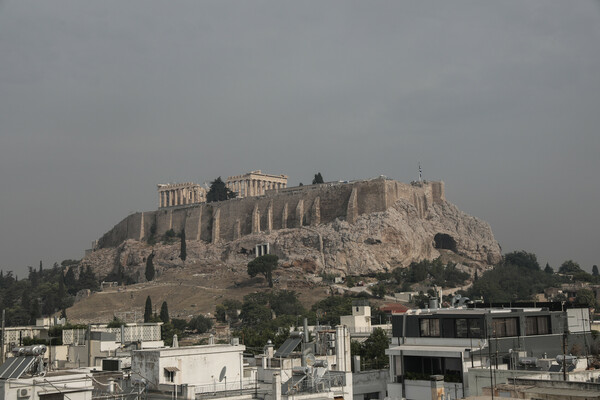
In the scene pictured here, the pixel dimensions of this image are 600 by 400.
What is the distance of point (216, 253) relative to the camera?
115812mm

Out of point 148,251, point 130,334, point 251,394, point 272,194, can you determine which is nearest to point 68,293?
point 148,251

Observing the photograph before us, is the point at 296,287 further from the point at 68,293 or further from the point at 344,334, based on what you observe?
the point at 344,334

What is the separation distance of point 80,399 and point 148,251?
10837 centimetres

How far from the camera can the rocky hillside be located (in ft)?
336

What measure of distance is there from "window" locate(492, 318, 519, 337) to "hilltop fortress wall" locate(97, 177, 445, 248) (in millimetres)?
82478

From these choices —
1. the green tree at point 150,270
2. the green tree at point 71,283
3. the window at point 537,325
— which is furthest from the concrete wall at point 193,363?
the green tree at point 71,283

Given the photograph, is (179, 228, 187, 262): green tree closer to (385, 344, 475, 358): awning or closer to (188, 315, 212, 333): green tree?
(188, 315, 212, 333): green tree

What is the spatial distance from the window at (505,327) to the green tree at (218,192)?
106m

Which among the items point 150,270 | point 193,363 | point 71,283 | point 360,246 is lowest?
point 193,363

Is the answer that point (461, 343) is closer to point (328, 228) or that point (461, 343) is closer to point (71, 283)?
point (328, 228)

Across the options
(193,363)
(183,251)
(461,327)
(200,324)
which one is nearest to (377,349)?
(461,327)

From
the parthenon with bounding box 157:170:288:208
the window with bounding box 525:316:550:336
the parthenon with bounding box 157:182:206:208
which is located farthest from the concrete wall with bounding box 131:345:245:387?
the parthenon with bounding box 157:182:206:208

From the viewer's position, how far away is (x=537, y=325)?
2409cm

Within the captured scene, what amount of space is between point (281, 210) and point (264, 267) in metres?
18.9
